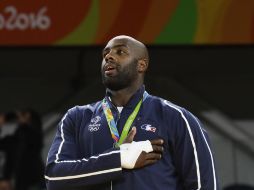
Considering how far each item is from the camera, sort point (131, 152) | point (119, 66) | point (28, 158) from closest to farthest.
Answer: point (131, 152) → point (119, 66) → point (28, 158)

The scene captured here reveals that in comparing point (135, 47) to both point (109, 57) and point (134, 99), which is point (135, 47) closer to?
point (109, 57)

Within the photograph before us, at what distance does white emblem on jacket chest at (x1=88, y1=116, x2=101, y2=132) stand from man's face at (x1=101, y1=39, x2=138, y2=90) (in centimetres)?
19

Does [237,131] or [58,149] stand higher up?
[58,149]

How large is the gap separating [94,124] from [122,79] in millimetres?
282

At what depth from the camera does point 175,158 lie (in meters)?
3.58

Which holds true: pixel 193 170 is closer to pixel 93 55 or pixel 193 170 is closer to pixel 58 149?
pixel 58 149

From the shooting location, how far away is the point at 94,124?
366 cm

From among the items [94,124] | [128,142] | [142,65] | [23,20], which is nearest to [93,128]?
[94,124]

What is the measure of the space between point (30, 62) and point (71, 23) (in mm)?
1972

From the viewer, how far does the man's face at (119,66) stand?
3.72 metres

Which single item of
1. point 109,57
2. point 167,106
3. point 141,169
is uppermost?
point 109,57

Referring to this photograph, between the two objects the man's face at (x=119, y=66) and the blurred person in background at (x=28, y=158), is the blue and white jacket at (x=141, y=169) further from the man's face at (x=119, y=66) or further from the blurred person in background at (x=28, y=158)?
the blurred person in background at (x=28, y=158)

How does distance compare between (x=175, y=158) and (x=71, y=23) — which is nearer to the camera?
(x=175, y=158)

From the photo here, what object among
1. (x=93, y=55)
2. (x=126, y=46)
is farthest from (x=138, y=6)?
(x=126, y=46)
